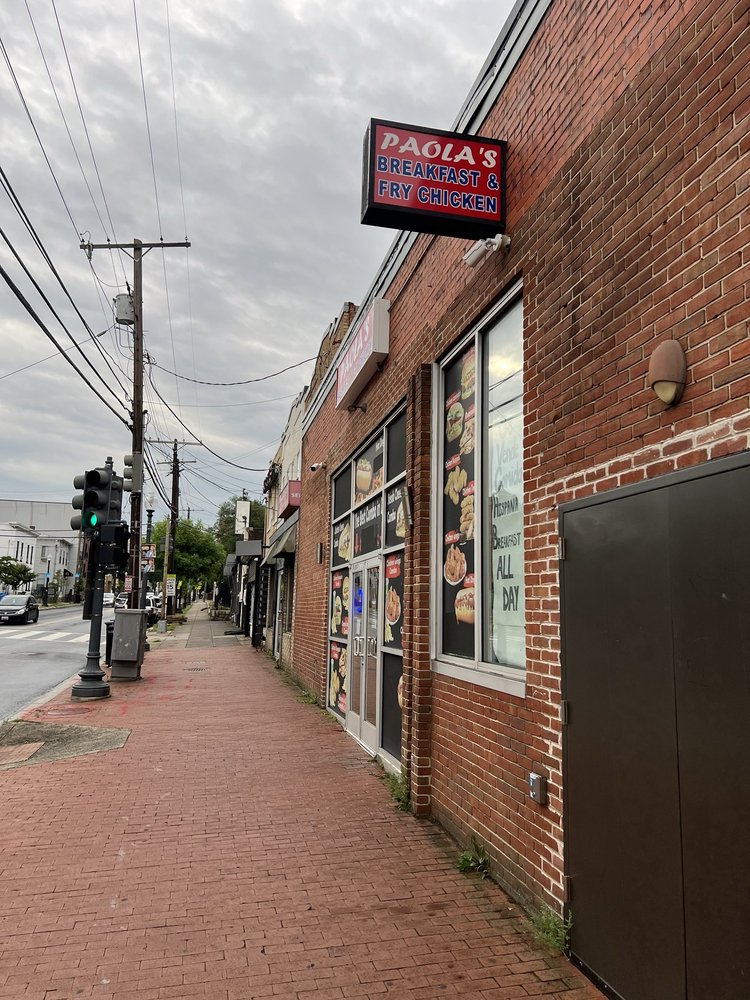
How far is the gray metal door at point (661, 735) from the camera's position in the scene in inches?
98.2

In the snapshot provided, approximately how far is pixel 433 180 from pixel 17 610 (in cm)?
3239

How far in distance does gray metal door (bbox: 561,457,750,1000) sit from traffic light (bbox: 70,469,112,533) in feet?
31.5

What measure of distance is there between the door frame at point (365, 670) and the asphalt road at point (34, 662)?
200 inches

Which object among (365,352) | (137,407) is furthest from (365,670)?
(137,407)

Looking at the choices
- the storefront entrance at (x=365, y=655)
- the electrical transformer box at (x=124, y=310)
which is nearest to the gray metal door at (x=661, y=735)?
the storefront entrance at (x=365, y=655)

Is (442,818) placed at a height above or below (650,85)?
below

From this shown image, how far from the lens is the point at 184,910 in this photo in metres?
4.04

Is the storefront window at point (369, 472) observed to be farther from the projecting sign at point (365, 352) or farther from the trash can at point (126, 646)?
the trash can at point (126, 646)

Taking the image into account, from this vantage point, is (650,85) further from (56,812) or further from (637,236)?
(56,812)

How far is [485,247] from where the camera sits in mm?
5039

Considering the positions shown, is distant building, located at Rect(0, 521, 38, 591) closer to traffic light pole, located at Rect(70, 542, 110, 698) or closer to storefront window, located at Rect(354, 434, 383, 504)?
traffic light pole, located at Rect(70, 542, 110, 698)

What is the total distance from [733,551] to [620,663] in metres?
0.89

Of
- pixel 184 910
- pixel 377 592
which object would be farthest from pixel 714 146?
pixel 377 592

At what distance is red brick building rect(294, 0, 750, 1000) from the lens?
2670mm
